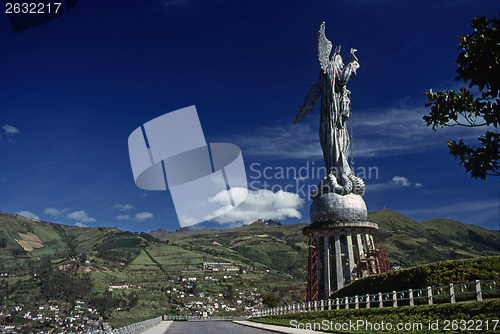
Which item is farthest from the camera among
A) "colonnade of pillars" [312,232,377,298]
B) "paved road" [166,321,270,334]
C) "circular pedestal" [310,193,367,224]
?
"circular pedestal" [310,193,367,224]

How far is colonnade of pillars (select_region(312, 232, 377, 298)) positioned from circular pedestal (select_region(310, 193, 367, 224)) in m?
1.79

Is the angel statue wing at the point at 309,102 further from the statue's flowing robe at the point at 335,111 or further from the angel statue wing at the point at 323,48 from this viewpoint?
the angel statue wing at the point at 323,48

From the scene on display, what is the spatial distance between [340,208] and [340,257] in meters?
5.69

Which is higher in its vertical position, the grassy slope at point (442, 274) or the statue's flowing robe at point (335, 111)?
the statue's flowing robe at point (335, 111)

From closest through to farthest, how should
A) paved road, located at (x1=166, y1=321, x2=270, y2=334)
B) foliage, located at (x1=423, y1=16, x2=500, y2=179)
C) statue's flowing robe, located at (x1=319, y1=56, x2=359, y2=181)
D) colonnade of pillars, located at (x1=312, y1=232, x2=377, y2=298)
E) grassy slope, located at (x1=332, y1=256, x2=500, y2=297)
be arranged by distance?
1. foliage, located at (x1=423, y1=16, x2=500, y2=179)
2. grassy slope, located at (x1=332, y1=256, x2=500, y2=297)
3. paved road, located at (x1=166, y1=321, x2=270, y2=334)
4. colonnade of pillars, located at (x1=312, y1=232, x2=377, y2=298)
5. statue's flowing robe, located at (x1=319, y1=56, x2=359, y2=181)

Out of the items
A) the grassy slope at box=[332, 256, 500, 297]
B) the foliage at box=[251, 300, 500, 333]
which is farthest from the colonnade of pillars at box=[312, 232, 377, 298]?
the foliage at box=[251, 300, 500, 333]

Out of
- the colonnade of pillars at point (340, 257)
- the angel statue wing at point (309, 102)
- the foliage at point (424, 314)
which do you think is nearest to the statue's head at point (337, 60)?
the angel statue wing at point (309, 102)

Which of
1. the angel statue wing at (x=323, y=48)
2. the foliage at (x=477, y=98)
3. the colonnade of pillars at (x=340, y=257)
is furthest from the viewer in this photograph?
the angel statue wing at (x=323, y=48)

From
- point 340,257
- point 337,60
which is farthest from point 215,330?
point 337,60

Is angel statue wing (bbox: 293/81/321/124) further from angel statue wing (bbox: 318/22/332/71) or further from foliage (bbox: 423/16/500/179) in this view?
foliage (bbox: 423/16/500/179)

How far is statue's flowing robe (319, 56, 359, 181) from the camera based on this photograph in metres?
56.7

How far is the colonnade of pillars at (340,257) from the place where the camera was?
166ft

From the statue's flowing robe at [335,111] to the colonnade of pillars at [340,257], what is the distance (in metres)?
9.00

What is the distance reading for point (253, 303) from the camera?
500 feet
